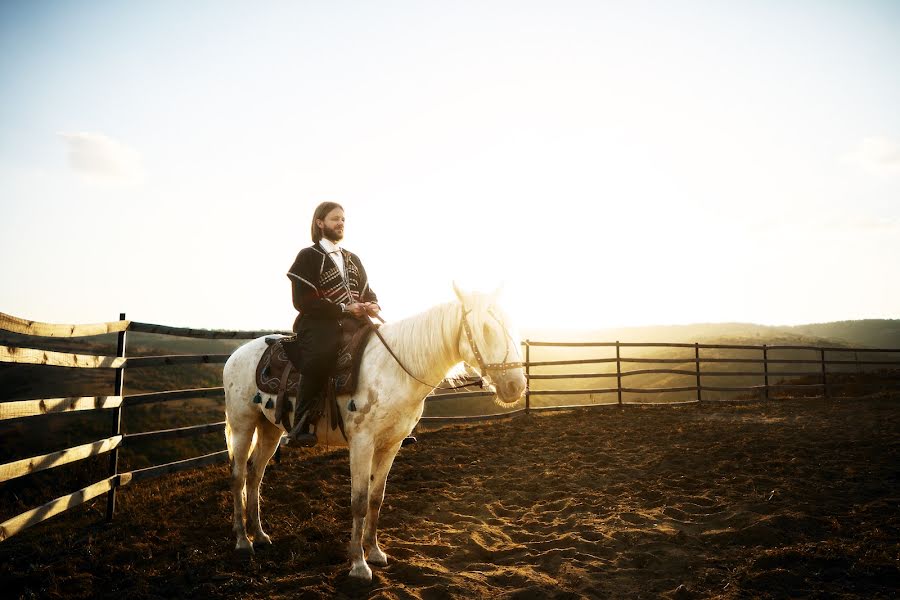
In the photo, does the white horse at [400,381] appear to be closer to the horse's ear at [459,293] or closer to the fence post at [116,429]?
the horse's ear at [459,293]

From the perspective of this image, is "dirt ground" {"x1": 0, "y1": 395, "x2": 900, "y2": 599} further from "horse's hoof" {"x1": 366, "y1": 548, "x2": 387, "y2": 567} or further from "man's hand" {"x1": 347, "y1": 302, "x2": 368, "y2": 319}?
"man's hand" {"x1": 347, "y1": 302, "x2": 368, "y2": 319}

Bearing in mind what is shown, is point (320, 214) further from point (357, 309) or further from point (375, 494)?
point (375, 494)

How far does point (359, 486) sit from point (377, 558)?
0.65m

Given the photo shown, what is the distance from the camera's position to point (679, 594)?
3.16 meters

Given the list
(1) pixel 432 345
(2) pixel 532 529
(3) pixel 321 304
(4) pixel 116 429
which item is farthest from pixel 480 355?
(4) pixel 116 429

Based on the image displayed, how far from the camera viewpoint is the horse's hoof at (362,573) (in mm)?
3348

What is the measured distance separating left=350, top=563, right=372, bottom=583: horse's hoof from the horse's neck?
133 cm

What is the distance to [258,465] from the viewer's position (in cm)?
436

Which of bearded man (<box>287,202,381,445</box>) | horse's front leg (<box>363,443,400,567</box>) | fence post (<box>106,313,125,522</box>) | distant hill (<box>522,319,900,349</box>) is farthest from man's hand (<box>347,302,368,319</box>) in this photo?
distant hill (<box>522,319,900,349</box>)

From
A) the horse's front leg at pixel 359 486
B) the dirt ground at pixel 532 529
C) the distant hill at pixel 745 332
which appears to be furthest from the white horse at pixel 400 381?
the distant hill at pixel 745 332

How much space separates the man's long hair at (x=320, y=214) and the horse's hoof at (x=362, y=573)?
2350mm

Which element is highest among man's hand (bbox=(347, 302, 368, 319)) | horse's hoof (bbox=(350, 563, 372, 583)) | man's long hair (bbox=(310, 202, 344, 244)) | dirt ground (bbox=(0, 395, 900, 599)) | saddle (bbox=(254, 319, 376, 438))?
man's long hair (bbox=(310, 202, 344, 244))

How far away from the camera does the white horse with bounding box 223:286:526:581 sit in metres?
3.20

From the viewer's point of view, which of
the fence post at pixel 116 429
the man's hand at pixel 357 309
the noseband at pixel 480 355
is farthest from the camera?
the fence post at pixel 116 429
